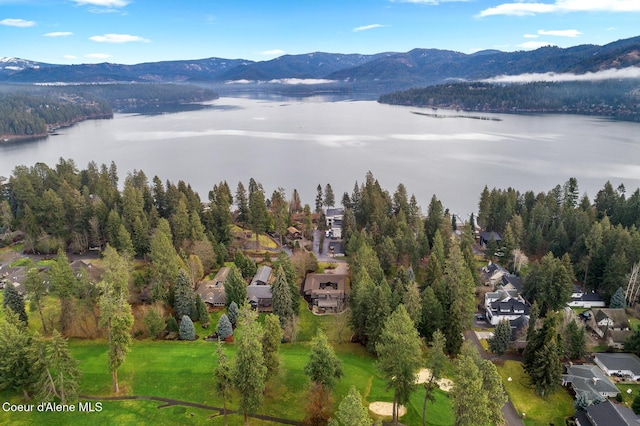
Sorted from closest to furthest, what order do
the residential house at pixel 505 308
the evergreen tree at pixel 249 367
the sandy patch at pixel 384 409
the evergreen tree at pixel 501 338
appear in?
the evergreen tree at pixel 249 367
the sandy patch at pixel 384 409
the evergreen tree at pixel 501 338
the residential house at pixel 505 308

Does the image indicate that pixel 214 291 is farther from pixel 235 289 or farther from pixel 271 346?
pixel 271 346

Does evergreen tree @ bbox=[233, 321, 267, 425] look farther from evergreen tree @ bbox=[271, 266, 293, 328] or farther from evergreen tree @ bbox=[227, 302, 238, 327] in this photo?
evergreen tree @ bbox=[227, 302, 238, 327]

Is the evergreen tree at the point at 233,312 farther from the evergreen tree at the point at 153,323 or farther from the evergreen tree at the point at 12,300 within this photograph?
the evergreen tree at the point at 12,300

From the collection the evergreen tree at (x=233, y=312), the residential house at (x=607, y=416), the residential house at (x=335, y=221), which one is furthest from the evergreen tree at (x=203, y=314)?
the residential house at (x=607, y=416)

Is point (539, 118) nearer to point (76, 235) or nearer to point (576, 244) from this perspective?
point (576, 244)

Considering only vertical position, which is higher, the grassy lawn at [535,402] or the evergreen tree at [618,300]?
the evergreen tree at [618,300]

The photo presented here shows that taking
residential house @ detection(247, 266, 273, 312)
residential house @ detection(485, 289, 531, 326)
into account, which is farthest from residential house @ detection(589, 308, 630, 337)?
residential house @ detection(247, 266, 273, 312)

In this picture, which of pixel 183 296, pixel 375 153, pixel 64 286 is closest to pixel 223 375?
pixel 183 296
